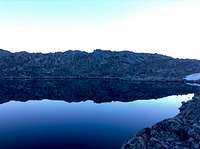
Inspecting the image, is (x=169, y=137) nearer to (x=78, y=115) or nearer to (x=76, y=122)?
(x=76, y=122)

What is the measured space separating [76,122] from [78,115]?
801cm

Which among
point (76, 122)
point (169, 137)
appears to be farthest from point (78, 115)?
point (169, 137)

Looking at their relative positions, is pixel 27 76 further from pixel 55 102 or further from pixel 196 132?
pixel 196 132

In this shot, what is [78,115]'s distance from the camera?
241ft

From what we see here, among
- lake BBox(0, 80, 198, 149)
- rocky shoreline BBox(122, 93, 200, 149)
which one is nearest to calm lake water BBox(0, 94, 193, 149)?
lake BBox(0, 80, 198, 149)

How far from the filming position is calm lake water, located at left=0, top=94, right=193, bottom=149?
5096cm

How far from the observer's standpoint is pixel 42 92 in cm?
11425

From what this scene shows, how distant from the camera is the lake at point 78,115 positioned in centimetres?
5188

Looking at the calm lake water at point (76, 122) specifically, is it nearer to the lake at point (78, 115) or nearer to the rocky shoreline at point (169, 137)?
the lake at point (78, 115)

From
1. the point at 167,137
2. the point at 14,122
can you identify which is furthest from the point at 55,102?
the point at 167,137

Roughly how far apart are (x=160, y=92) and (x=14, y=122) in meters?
64.7

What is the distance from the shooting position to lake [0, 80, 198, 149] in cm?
5188

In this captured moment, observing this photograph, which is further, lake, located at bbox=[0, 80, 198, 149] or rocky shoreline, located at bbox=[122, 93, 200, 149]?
lake, located at bbox=[0, 80, 198, 149]

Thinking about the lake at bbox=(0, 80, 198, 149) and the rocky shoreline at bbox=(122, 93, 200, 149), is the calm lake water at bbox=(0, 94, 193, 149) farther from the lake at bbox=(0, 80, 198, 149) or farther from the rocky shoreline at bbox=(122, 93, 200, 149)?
the rocky shoreline at bbox=(122, 93, 200, 149)
